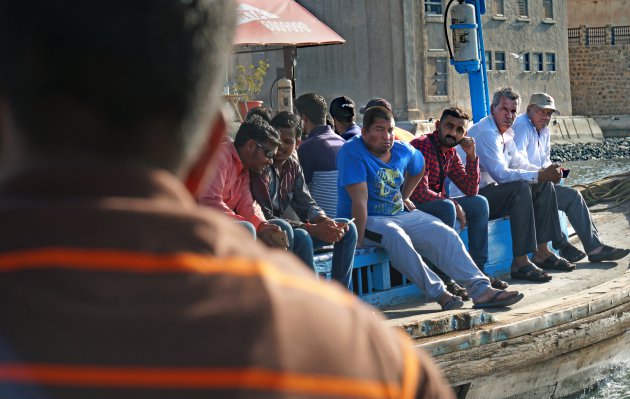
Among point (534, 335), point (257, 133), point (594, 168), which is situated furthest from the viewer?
point (594, 168)

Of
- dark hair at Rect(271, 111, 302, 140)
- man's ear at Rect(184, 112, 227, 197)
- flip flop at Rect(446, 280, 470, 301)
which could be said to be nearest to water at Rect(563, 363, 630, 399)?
flip flop at Rect(446, 280, 470, 301)

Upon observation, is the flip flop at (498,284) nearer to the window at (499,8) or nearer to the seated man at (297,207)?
the seated man at (297,207)

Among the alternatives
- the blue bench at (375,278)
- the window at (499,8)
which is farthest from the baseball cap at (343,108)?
the window at (499,8)

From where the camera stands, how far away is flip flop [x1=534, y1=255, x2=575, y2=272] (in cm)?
799

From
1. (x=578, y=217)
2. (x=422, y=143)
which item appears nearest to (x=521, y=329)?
(x=422, y=143)

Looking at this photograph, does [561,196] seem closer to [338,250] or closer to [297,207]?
[297,207]

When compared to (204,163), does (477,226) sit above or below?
below

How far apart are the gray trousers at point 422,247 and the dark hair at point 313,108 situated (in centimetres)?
112

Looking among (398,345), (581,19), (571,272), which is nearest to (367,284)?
(571,272)

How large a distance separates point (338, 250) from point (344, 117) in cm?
200

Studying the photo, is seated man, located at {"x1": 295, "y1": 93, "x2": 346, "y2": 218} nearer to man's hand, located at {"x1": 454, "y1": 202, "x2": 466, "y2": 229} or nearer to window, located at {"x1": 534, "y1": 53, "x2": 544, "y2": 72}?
man's hand, located at {"x1": 454, "y1": 202, "x2": 466, "y2": 229}

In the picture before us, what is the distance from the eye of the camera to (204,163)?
120 cm

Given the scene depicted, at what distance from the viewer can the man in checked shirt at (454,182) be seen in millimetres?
6883

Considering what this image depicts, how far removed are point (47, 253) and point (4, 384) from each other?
0.41 feet
